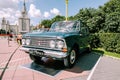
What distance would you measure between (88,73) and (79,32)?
2413 mm

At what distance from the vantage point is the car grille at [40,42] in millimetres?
6240

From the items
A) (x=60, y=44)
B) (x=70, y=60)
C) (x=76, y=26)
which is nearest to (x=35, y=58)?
(x=70, y=60)

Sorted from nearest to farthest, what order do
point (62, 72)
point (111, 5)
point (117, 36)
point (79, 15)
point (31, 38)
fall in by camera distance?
point (62, 72) → point (31, 38) → point (117, 36) → point (111, 5) → point (79, 15)

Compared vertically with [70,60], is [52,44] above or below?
above

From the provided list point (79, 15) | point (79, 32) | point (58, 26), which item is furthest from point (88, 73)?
point (79, 15)

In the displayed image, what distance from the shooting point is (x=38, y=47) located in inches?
255

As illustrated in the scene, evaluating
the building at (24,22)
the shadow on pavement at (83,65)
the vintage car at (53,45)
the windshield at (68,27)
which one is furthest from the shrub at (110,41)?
the building at (24,22)

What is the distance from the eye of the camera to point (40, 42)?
21.1 feet

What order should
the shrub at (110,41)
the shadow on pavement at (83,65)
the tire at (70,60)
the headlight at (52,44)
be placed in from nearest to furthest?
the headlight at (52,44) → the tire at (70,60) → the shadow on pavement at (83,65) → the shrub at (110,41)

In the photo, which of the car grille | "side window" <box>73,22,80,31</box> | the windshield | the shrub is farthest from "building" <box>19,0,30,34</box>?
the car grille

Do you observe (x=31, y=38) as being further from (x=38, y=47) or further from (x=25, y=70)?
(x=25, y=70)

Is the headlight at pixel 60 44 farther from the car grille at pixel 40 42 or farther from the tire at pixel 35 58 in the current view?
the tire at pixel 35 58

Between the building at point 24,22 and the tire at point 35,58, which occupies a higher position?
the building at point 24,22

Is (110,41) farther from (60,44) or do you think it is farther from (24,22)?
(24,22)
